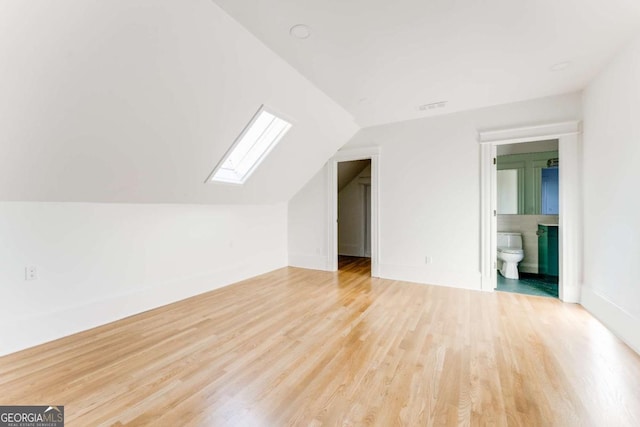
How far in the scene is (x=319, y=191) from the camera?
4918 mm

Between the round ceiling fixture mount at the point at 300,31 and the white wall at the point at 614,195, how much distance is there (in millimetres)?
2585

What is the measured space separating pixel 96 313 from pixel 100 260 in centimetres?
51

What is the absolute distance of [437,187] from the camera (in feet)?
12.9

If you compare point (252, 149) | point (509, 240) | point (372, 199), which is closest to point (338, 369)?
point (252, 149)

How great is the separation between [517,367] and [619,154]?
83.2 inches

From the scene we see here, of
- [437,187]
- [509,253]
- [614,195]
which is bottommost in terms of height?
[509,253]

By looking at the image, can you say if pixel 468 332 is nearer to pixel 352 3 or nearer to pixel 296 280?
pixel 296 280

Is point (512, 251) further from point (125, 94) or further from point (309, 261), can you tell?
point (125, 94)

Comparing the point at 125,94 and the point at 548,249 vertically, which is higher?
the point at 125,94

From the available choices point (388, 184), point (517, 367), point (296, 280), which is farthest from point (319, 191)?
point (517, 367)

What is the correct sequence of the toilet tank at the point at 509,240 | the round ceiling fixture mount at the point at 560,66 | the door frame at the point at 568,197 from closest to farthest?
the round ceiling fixture mount at the point at 560,66 < the door frame at the point at 568,197 < the toilet tank at the point at 509,240

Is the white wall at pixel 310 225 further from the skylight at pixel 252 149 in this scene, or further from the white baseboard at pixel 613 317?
the white baseboard at pixel 613 317

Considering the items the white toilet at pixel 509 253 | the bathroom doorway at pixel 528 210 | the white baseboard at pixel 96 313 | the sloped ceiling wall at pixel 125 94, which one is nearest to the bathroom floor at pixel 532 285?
the bathroom doorway at pixel 528 210

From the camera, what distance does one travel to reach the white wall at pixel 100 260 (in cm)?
216
